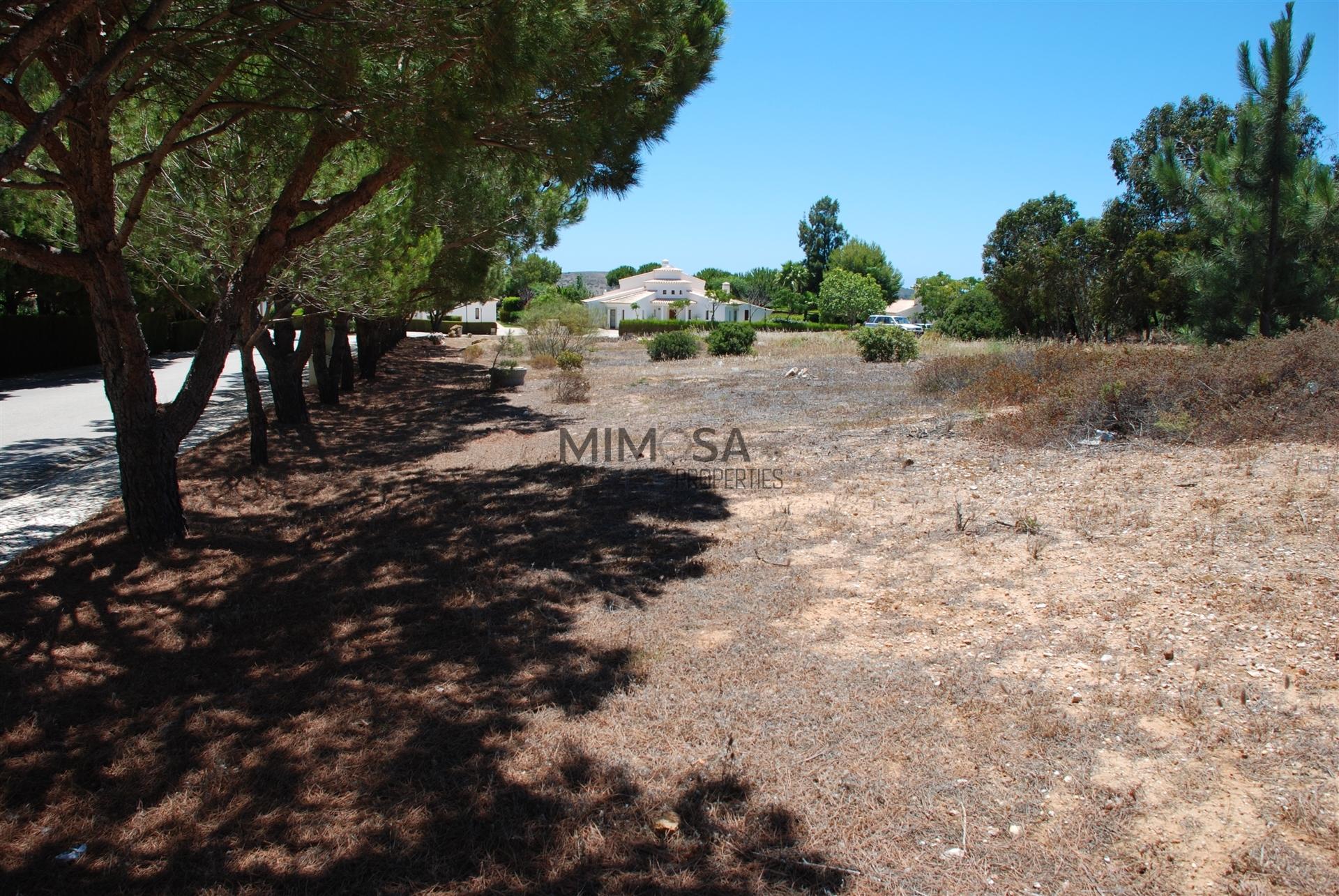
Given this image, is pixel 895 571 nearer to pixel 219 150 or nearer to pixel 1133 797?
Answer: pixel 1133 797

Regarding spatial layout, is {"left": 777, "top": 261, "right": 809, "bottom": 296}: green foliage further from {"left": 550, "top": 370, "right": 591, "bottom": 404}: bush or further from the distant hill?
{"left": 550, "top": 370, "right": 591, "bottom": 404}: bush

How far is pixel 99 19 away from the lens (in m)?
5.86

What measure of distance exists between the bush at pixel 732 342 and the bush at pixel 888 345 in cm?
522

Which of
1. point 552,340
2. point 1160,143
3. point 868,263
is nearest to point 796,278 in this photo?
point 868,263

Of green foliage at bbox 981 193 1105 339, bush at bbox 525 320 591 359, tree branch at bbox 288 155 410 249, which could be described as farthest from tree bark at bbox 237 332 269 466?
green foliage at bbox 981 193 1105 339

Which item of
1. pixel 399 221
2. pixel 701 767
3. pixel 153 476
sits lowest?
pixel 701 767

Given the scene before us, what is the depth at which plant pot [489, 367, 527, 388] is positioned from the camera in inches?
787

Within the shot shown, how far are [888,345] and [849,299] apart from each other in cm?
3995

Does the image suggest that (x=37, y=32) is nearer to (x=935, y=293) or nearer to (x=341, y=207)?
(x=341, y=207)

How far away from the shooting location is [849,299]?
59.3 metres

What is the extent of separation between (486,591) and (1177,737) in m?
4.22

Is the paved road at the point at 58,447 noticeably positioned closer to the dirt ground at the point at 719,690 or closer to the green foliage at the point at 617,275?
the dirt ground at the point at 719,690

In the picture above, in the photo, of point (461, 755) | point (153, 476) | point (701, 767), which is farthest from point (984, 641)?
point (153, 476)

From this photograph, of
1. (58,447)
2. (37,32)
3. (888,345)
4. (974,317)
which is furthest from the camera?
(974,317)
